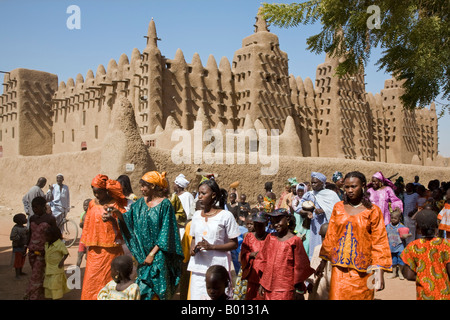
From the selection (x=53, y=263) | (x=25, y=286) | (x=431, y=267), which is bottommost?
(x=25, y=286)

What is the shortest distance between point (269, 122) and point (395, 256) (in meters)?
24.1

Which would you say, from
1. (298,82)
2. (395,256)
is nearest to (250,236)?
(395,256)

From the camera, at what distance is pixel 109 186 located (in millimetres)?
5125

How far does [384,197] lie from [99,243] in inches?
208

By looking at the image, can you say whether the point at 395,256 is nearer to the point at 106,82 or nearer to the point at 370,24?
the point at 370,24

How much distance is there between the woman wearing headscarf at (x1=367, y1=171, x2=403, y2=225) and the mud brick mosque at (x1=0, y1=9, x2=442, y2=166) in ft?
56.2

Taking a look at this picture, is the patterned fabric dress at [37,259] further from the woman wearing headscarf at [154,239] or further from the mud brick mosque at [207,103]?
the mud brick mosque at [207,103]

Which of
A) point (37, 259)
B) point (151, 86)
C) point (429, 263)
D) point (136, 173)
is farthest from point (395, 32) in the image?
point (151, 86)

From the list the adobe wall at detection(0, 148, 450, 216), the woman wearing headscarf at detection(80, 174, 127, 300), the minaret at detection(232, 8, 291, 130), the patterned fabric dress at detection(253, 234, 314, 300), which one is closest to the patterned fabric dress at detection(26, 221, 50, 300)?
the woman wearing headscarf at detection(80, 174, 127, 300)

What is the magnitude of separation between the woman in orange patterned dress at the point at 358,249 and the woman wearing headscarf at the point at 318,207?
229cm

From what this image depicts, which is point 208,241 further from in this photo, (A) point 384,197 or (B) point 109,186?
(A) point 384,197

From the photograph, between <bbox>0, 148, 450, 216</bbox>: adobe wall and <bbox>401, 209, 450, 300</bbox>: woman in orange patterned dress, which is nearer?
<bbox>401, 209, 450, 300</bbox>: woman in orange patterned dress

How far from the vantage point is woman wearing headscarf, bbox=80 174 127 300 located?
16.3 ft

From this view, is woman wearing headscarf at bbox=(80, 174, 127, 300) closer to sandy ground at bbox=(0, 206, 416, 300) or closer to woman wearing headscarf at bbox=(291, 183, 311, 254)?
sandy ground at bbox=(0, 206, 416, 300)
